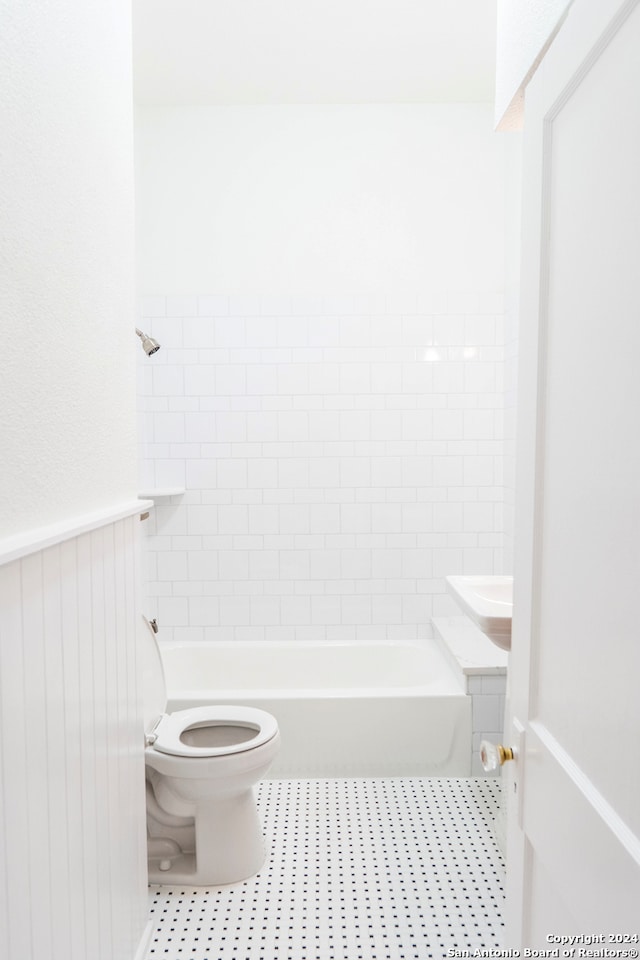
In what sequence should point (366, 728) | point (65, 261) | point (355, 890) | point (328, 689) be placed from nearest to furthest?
1. point (65, 261)
2. point (355, 890)
3. point (366, 728)
4. point (328, 689)

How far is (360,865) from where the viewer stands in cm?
221

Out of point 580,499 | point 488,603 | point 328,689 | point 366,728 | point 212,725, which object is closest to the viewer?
point 580,499

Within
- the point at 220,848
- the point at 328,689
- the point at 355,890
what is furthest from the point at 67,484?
the point at 328,689

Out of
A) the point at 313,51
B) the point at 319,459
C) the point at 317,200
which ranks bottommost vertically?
the point at 319,459

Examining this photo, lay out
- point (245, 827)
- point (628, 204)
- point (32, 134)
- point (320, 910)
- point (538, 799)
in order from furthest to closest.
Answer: point (245, 827)
point (320, 910)
point (32, 134)
point (538, 799)
point (628, 204)

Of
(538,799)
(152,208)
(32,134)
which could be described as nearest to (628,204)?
(538,799)

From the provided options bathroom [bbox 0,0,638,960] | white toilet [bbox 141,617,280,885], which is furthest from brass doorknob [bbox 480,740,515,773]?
bathroom [bbox 0,0,638,960]

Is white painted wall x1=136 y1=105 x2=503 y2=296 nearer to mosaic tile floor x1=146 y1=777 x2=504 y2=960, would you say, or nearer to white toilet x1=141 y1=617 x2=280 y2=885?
white toilet x1=141 y1=617 x2=280 y2=885

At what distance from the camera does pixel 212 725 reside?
8.03 ft

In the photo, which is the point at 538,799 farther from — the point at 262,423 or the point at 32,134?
the point at 262,423

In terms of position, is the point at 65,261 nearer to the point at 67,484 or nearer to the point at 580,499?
the point at 67,484

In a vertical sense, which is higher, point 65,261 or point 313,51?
point 313,51

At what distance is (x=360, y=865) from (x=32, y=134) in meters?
2.27

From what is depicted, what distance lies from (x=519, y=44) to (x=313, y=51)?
207 cm
